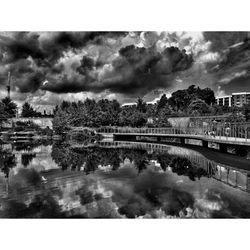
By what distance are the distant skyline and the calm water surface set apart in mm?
3482

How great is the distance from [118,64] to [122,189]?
816 centimetres

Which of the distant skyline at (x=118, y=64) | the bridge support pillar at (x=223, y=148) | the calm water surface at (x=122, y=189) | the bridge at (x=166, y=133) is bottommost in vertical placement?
the calm water surface at (x=122, y=189)

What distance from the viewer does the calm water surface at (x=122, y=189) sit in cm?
342

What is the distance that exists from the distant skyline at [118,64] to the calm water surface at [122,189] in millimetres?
3482

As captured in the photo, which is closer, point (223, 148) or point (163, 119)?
point (223, 148)

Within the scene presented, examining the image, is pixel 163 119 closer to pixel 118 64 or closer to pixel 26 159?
pixel 118 64

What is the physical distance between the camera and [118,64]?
11.8 meters

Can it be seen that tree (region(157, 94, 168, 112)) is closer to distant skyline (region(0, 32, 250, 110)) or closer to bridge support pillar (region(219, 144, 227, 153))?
distant skyline (region(0, 32, 250, 110))

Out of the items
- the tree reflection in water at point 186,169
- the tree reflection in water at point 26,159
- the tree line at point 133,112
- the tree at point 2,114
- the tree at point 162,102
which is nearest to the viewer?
the tree reflection in water at point 186,169

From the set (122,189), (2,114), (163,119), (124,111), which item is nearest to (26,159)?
(122,189)

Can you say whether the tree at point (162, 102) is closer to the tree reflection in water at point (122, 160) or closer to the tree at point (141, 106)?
the tree at point (141, 106)

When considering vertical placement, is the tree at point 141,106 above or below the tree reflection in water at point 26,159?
above

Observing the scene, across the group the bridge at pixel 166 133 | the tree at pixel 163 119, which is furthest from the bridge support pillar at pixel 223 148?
the tree at pixel 163 119
